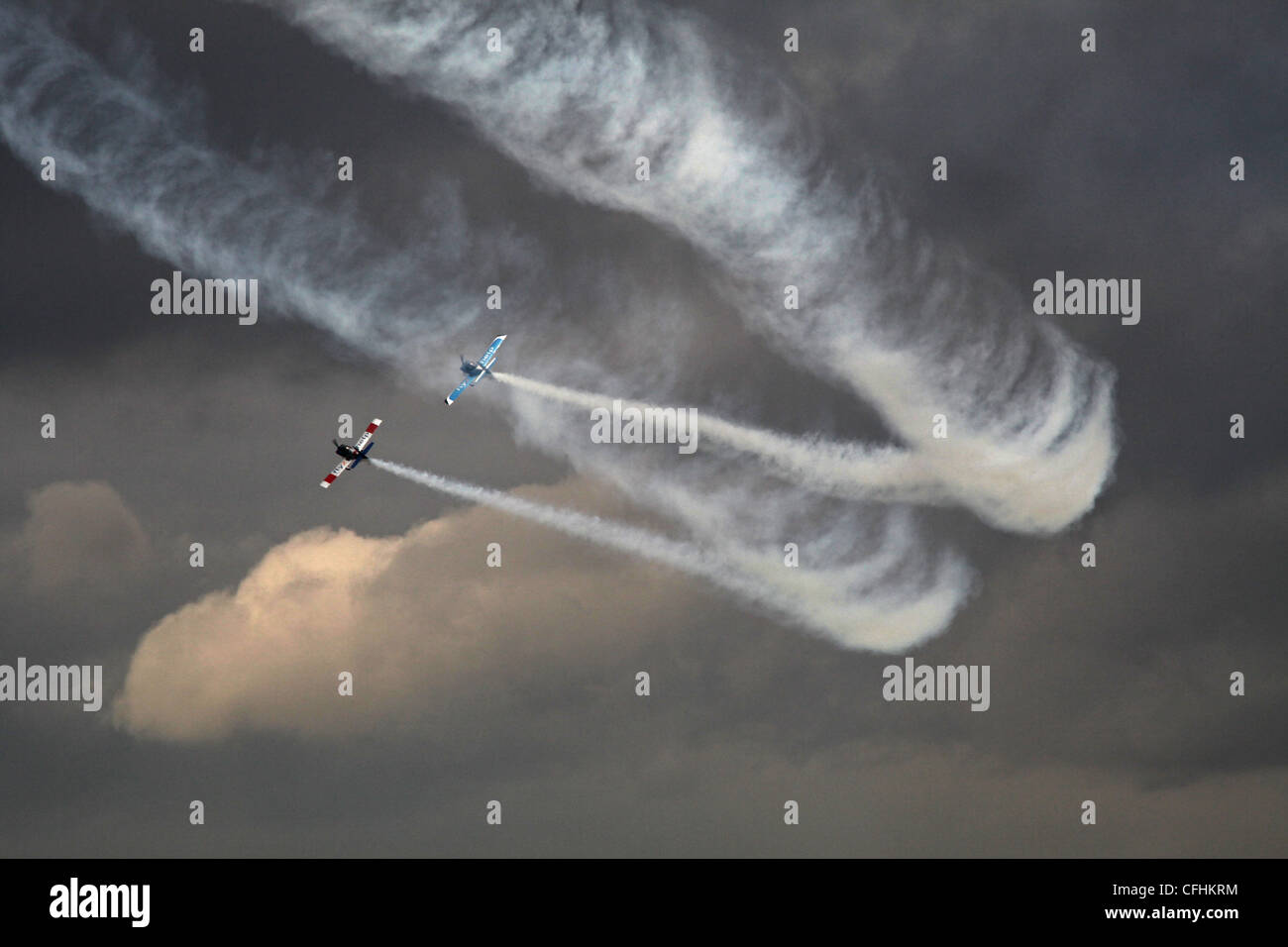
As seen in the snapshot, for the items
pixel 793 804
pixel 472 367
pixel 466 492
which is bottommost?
pixel 793 804

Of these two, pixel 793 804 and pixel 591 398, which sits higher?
pixel 591 398

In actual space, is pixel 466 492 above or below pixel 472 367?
below

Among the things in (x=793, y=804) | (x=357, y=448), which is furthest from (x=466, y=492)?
(x=793, y=804)

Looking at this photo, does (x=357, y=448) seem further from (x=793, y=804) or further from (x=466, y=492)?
(x=793, y=804)

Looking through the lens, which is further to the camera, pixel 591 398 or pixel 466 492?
pixel 466 492

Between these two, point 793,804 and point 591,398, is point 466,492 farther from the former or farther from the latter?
point 793,804

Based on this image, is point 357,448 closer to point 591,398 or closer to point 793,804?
point 591,398

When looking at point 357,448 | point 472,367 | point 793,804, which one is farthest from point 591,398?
point 793,804

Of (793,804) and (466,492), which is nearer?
(793,804)
